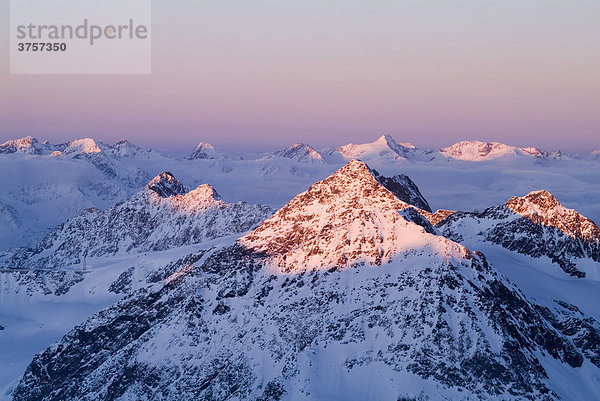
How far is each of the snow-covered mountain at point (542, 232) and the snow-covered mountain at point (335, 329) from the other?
3651 centimetres

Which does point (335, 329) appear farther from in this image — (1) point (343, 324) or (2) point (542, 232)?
(2) point (542, 232)

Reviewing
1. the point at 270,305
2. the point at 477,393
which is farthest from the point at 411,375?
the point at 270,305

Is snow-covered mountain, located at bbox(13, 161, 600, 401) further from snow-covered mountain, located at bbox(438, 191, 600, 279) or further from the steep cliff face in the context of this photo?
snow-covered mountain, located at bbox(438, 191, 600, 279)

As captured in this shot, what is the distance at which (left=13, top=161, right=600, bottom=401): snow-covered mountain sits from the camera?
76.8 meters

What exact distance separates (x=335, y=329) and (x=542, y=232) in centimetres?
8590

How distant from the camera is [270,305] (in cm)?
9756

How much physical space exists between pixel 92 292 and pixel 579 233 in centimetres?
17441

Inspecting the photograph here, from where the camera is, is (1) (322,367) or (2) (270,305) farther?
(2) (270,305)

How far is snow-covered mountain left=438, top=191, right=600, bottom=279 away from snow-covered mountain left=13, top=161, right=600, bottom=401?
36.5 meters

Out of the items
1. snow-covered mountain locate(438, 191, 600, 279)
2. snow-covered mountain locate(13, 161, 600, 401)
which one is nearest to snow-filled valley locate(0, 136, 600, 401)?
snow-covered mountain locate(13, 161, 600, 401)

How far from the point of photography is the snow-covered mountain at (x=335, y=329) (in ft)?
252

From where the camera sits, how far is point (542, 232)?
14425 centimetres

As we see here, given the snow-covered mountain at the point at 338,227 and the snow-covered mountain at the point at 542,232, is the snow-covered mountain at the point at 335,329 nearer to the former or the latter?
the snow-covered mountain at the point at 338,227

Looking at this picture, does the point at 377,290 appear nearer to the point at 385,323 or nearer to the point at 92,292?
the point at 385,323
